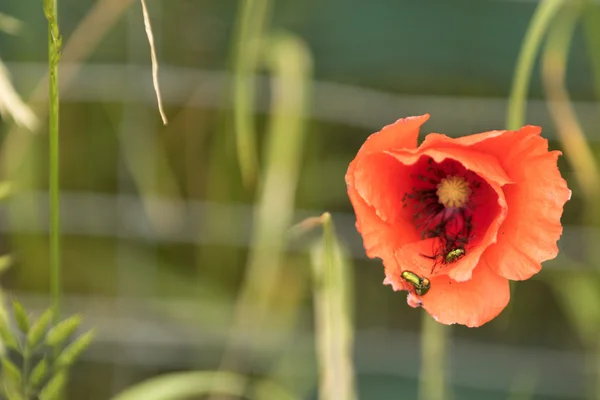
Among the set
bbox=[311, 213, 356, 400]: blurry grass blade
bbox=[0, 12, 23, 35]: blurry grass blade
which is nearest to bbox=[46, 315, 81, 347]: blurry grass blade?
bbox=[311, 213, 356, 400]: blurry grass blade

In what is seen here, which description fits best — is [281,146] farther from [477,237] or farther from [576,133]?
[477,237]

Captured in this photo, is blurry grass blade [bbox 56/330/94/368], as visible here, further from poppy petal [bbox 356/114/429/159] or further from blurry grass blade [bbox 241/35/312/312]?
blurry grass blade [bbox 241/35/312/312]

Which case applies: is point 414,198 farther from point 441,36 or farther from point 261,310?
point 441,36

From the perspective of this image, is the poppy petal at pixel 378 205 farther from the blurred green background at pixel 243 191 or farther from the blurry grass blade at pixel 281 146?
the blurred green background at pixel 243 191

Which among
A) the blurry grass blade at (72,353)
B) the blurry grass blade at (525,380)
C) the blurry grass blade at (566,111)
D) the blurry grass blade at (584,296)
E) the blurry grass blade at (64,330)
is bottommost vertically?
the blurry grass blade at (72,353)

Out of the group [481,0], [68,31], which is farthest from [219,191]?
[481,0]

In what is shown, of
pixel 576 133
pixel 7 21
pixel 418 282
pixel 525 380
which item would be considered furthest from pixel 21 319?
pixel 525 380

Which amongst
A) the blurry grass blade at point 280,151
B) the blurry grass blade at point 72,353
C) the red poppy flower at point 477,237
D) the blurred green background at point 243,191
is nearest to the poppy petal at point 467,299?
the red poppy flower at point 477,237
